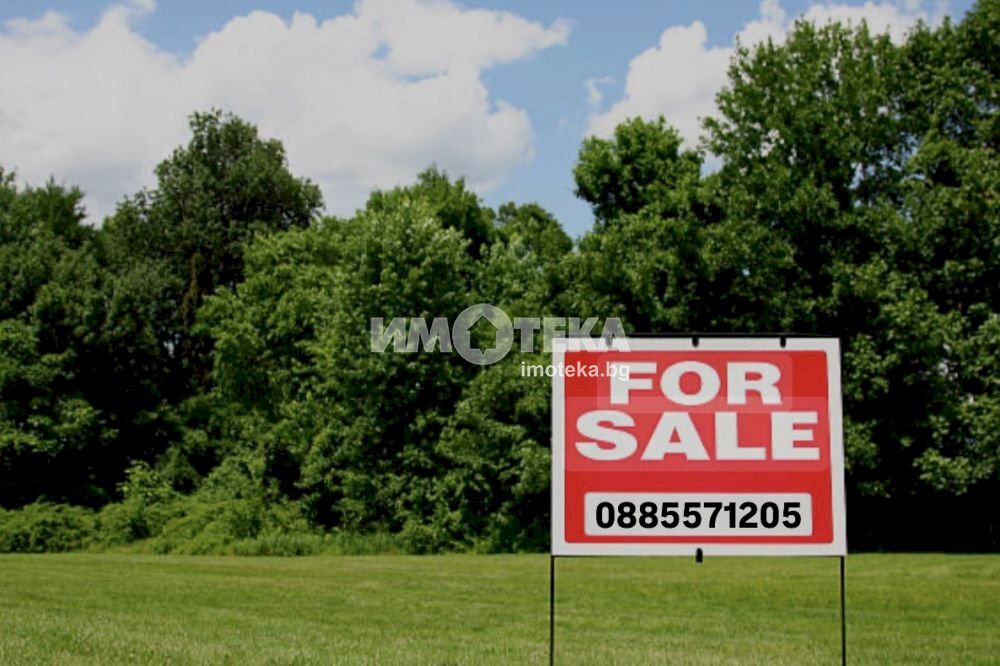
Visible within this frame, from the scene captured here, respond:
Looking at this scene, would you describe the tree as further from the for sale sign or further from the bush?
the for sale sign

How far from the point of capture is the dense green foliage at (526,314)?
30.4m

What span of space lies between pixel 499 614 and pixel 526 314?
22761 mm

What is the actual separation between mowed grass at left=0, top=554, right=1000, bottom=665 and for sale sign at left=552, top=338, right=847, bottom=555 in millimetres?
2793

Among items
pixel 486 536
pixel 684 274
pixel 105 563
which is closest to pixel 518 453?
pixel 486 536

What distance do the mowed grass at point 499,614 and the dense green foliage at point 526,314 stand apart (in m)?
8.54

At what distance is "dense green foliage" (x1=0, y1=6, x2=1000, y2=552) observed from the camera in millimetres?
30422

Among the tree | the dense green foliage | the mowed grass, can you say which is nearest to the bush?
the dense green foliage

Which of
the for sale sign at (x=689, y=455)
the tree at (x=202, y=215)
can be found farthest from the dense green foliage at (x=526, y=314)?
the for sale sign at (x=689, y=455)

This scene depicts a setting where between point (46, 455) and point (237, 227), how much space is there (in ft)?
47.9

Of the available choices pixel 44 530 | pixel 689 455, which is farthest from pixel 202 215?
pixel 689 455

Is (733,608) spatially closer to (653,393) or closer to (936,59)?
(653,393)

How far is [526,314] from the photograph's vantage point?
120ft

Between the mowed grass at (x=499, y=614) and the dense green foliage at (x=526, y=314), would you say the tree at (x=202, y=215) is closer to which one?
the dense green foliage at (x=526, y=314)

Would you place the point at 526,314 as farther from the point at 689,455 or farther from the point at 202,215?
the point at 689,455
